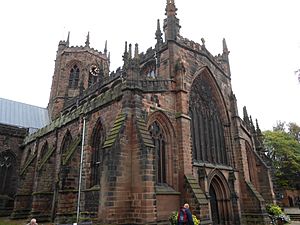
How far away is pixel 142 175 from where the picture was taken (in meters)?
11.0

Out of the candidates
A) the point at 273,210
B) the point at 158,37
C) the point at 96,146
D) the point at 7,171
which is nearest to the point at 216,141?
the point at 273,210

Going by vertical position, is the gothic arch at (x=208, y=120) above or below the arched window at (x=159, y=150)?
above

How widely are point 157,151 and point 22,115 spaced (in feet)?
83.0

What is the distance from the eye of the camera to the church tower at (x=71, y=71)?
3338 centimetres

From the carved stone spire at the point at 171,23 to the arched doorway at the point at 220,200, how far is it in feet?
31.2

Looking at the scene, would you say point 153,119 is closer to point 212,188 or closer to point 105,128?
point 105,128

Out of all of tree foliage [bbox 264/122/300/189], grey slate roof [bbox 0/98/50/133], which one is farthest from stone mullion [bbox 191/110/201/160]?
tree foliage [bbox 264/122/300/189]

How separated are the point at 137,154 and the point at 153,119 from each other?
2866 millimetres

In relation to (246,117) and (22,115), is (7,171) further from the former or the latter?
(246,117)

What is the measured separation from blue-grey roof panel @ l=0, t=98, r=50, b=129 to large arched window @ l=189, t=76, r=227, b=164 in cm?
2235

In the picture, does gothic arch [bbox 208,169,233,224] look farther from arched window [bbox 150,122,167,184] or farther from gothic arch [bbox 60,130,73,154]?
gothic arch [bbox 60,130,73,154]

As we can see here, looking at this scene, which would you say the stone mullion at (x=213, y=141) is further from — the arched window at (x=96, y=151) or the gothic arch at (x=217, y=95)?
the arched window at (x=96, y=151)

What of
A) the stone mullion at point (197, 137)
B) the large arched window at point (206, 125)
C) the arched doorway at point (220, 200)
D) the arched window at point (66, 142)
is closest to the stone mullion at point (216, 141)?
the large arched window at point (206, 125)

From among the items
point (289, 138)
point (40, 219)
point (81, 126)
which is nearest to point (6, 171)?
point (40, 219)
